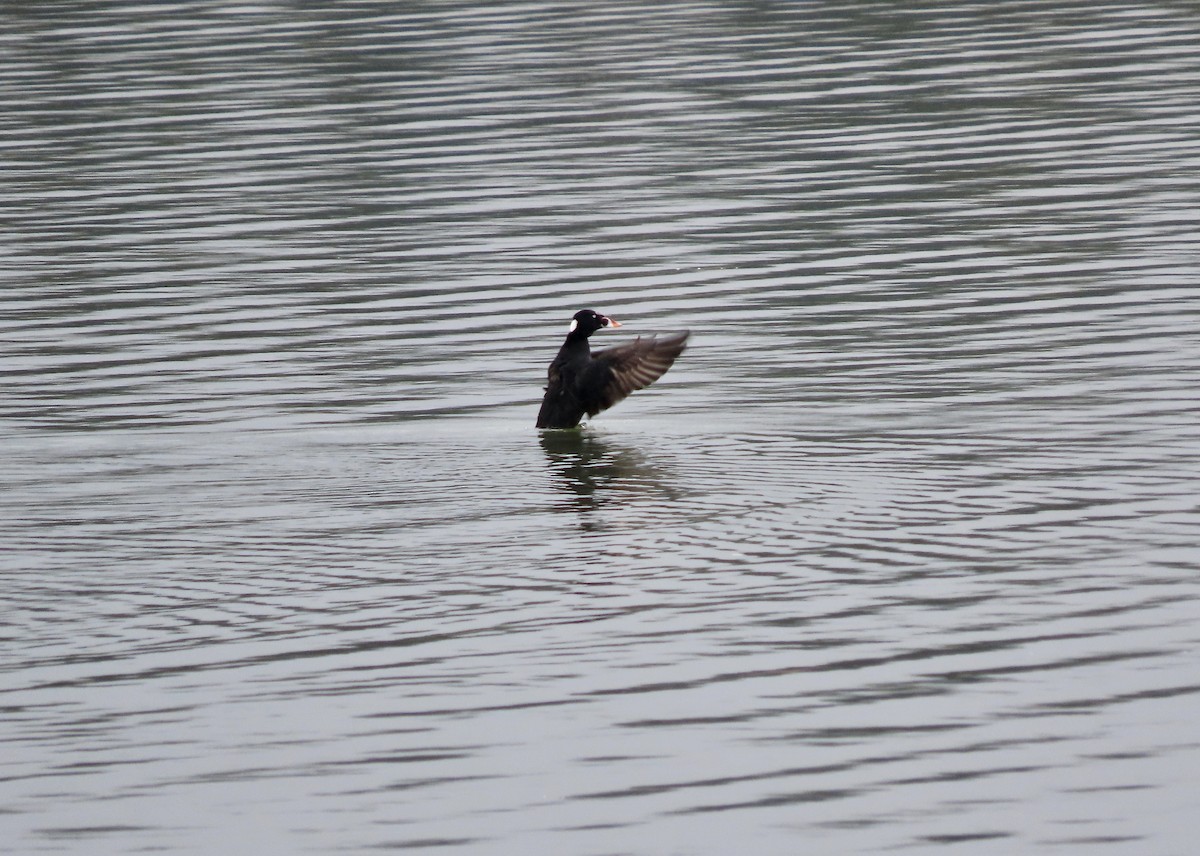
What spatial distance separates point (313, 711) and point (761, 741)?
6.00ft

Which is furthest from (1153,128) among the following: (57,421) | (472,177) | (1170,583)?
(1170,583)

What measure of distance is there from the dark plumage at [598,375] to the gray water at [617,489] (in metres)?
0.19

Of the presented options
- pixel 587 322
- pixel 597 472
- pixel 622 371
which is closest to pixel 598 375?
pixel 622 371

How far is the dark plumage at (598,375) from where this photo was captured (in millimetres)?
14453

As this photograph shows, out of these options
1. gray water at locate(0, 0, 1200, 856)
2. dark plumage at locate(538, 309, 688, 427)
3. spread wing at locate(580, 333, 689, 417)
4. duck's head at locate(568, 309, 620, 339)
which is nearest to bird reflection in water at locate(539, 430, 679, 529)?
gray water at locate(0, 0, 1200, 856)

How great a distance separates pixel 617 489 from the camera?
12.6 m

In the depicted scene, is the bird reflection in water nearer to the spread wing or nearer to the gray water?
the gray water

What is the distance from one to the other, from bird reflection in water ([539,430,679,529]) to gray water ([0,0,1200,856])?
5 centimetres

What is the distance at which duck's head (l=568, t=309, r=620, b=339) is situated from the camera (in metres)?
15.0

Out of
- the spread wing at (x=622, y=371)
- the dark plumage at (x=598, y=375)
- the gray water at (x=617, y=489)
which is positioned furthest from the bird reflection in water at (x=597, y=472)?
the spread wing at (x=622, y=371)

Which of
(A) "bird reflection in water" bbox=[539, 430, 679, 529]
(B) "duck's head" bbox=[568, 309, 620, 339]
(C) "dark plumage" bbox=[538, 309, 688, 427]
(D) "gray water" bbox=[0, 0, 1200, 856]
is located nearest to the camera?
(D) "gray water" bbox=[0, 0, 1200, 856]

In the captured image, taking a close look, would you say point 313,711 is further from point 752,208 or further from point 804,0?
point 804,0

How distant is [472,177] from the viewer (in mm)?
26172

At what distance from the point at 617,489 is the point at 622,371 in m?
2.19
